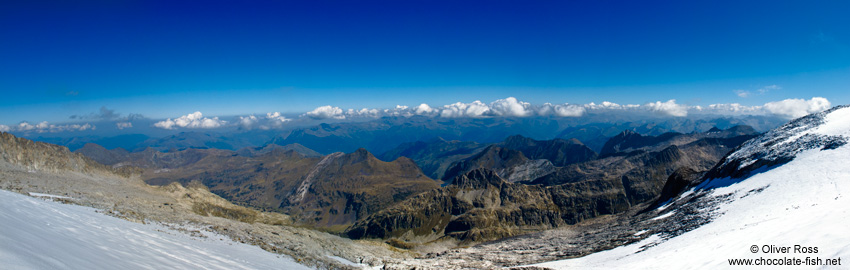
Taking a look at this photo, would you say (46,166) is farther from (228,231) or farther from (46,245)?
(46,245)

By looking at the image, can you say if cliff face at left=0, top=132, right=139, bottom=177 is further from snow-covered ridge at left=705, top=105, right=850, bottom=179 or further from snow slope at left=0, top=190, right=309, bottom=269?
snow-covered ridge at left=705, top=105, right=850, bottom=179

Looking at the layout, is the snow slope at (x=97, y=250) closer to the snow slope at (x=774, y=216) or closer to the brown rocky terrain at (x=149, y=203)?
the brown rocky terrain at (x=149, y=203)

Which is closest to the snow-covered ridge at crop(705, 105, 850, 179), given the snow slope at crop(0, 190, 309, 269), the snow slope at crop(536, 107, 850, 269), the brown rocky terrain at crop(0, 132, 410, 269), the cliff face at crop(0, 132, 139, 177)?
the snow slope at crop(536, 107, 850, 269)

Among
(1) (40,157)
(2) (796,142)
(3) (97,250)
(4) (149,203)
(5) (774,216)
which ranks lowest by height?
(4) (149,203)

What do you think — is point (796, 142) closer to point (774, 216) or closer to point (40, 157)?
point (774, 216)

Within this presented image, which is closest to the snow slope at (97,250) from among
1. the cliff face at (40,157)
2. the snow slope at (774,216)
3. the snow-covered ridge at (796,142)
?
the snow slope at (774,216)

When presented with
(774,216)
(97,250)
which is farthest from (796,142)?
(97,250)
